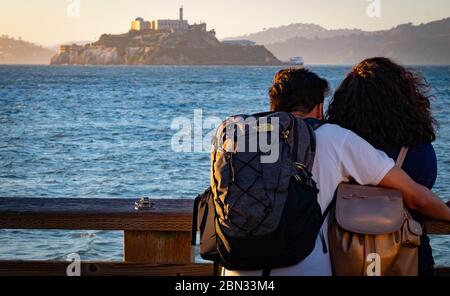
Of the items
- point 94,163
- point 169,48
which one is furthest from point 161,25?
point 94,163

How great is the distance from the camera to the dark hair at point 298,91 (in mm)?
2617

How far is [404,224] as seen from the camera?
238 cm

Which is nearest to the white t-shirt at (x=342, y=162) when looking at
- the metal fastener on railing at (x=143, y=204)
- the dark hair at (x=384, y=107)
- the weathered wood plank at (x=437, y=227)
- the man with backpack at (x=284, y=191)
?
the man with backpack at (x=284, y=191)

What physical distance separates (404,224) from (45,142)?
2034 centimetres

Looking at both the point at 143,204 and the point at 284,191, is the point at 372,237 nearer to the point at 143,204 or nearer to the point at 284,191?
the point at 284,191

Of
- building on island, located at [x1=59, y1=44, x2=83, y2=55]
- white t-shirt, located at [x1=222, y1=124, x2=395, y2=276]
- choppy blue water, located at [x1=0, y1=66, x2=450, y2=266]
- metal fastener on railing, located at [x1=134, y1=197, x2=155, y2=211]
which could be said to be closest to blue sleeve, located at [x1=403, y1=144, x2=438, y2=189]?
white t-shirt, located at [x1=222, y1=124, x2=395, y2=276]

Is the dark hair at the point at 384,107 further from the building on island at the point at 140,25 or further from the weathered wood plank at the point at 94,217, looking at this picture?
the building on island at the point at 140,25

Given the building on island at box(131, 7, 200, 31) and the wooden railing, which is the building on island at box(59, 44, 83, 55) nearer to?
the building on island at box(131, 7, 200, 31)

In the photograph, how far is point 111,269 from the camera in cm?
283

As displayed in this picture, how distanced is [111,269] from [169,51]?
507 ft

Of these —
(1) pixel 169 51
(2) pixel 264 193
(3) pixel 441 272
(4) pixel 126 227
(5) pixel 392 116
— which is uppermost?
(5) pixel 392 116

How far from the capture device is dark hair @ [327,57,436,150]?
255 centimetres

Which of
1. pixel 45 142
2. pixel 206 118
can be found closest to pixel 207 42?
pixel 206 118

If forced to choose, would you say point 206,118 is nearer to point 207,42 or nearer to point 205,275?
point 205,275
